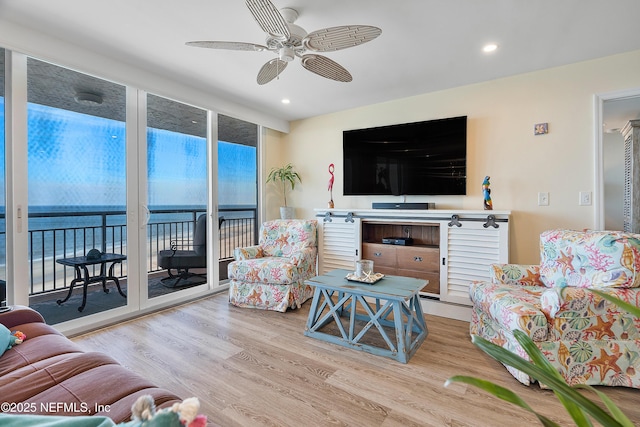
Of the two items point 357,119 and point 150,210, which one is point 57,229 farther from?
point 357,119

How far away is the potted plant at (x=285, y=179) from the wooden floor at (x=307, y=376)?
1.84 meters

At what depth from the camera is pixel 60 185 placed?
2537 millimetres

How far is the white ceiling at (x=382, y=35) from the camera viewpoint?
1974mm

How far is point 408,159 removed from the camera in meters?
3.53

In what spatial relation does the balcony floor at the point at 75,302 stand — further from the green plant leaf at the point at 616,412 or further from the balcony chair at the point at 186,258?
the green plant leaf at the point at 616,412

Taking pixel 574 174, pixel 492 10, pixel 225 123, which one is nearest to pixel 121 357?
pixel 225 123

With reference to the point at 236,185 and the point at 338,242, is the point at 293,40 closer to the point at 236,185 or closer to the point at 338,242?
the point at 338,242

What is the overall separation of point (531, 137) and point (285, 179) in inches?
121

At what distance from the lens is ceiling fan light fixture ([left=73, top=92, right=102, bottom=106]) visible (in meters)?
2.66

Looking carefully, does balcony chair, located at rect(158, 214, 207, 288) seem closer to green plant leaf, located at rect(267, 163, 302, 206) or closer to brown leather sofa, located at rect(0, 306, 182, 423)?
green plant leaf, located at rect(267, 163, 302, 206)

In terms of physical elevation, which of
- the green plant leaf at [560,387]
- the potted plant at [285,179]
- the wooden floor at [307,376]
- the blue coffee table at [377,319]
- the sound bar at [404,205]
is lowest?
the wooden floor at [307,376]

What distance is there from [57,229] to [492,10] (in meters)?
3.84

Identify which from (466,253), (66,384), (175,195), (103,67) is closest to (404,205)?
(466,253)

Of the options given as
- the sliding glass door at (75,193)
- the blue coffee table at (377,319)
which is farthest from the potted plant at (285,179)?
the sliding glass door at (75,193)
